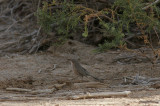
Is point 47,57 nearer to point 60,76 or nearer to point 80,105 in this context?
point 60,76

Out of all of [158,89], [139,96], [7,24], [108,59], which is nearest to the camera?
[139,96]

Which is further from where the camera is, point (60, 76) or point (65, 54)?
point (65, 54)

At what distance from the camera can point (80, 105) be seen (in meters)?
4.01

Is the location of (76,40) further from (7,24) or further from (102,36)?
(7,24)

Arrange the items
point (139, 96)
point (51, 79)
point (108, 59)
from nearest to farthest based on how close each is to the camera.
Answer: point (139, 96), point (51, 79), point (108, 59)

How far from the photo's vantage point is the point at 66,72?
721 centimetres

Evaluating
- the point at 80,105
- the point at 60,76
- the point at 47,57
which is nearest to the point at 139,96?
the point at 80,105

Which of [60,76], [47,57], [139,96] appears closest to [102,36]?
[47,57]

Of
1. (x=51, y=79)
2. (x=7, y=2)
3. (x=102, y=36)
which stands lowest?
(x=51, y=79)

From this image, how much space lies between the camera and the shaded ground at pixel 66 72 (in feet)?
15.7

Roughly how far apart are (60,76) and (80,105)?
2912 millimetres

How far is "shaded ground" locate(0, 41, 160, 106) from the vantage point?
479cm

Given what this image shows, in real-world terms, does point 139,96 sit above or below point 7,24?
below

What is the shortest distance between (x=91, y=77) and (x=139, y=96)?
2.01 m
